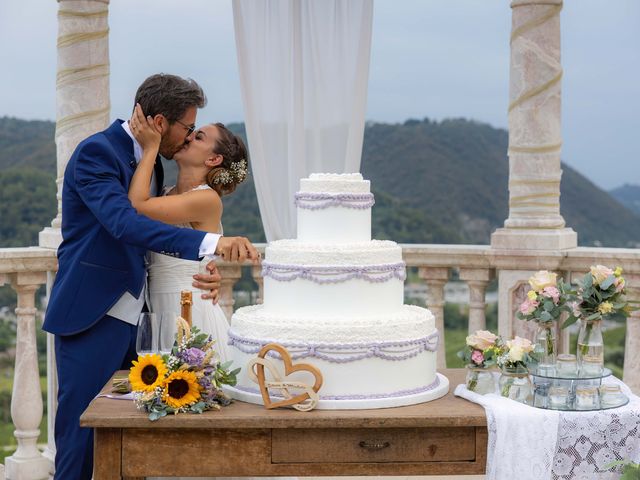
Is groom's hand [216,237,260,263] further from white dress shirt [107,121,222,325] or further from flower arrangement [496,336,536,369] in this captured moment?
flower arrangement [496,336,536,369]

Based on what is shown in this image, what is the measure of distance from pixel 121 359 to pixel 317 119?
250cm

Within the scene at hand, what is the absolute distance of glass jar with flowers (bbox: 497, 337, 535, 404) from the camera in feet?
9.79

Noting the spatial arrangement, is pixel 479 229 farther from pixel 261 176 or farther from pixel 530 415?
pixel 530 415

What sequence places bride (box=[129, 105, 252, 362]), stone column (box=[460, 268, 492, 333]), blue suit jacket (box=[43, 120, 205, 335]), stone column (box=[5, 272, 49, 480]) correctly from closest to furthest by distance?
blue suit jacket (box=[43, 120, 205, 335])
bride (box=[129, 105, 252, 362])
stone column (box=[5, 272, 49, 480])
stone column (box=[460, 268, 492, 333])

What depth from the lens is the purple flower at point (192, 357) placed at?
2842 millimetres

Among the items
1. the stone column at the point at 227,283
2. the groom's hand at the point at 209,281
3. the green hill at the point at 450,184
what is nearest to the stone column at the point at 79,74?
the stone column at the point at 227,283

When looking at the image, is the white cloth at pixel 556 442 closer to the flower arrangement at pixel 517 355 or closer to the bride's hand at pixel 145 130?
the flower arrangement at pixel 517 355

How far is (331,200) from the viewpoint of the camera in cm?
312

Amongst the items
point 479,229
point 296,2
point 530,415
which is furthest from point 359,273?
point 479,229

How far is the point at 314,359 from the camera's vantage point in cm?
291

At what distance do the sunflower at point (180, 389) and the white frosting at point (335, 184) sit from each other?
31.0 inches

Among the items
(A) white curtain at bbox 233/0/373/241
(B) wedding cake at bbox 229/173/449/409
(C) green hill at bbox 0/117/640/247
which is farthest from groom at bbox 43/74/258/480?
(C) green hill at bbox 0/117/640/247

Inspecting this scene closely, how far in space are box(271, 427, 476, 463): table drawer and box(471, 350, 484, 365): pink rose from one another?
0.26m

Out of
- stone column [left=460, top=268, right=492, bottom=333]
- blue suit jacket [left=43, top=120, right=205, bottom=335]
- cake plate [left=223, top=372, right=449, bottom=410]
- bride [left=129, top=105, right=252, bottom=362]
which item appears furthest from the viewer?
stone column [left=460, top=268, right=492, bottom=333]
